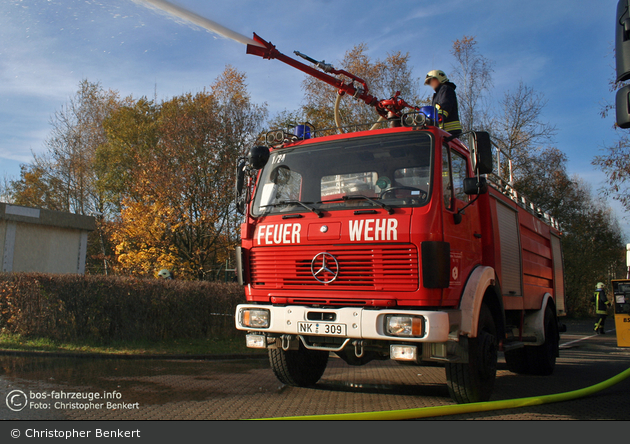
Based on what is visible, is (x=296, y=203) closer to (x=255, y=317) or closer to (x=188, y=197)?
(x=255, y=317)

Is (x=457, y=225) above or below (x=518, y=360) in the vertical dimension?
above

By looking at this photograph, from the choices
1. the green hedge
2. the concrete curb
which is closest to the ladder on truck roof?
the concrete curb

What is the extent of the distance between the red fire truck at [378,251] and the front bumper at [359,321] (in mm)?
11

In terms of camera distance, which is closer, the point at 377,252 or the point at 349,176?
the point at 377,252

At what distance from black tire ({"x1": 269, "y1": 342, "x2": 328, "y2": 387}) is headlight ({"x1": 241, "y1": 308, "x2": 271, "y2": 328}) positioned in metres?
0.91

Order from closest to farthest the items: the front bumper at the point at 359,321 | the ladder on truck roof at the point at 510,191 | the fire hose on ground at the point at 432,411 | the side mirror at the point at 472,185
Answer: the front bumper at the point at 359,321 → the fire hose on ground at the point at 432,411 → the side mirror at the point at 472,185 → the ladder on truck roof at the point at 510,191

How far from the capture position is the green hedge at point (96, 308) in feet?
33.0

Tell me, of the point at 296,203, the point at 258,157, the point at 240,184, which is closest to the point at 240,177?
the point at 240,184

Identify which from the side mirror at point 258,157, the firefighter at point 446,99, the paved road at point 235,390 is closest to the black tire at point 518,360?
the paved road at point 235,390

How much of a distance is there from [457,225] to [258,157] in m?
2.54

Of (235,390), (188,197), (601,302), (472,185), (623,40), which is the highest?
(188,197)

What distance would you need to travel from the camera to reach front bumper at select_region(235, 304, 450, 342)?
15.3 ft

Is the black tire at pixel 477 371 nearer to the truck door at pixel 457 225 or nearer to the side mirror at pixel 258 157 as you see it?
the truck door at pixel 457 225

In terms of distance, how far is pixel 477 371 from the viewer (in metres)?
5.42
